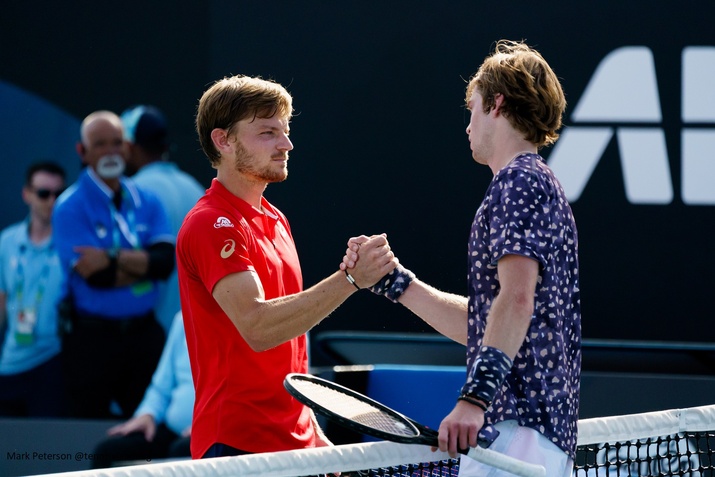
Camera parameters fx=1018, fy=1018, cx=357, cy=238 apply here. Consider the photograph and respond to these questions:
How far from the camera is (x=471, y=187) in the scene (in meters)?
5.01

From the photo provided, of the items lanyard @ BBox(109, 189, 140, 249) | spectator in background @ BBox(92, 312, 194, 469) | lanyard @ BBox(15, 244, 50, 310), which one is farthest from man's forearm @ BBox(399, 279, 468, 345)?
lanyard @ BBox(15, 244, 50, 310)

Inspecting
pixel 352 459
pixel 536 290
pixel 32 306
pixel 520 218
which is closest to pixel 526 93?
pixel 520 218

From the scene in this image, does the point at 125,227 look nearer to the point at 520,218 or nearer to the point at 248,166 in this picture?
the point at 248,166

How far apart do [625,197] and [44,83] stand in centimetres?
295

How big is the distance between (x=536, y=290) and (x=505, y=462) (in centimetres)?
34

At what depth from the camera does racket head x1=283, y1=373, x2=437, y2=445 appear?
1.92 metres

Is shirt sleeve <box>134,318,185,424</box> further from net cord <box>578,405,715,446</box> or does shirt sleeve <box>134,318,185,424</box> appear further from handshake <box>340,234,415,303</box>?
net cord <box>578,405,715,446</box>

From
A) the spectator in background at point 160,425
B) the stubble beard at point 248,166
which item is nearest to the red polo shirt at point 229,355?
the stubble beard at point 248,166

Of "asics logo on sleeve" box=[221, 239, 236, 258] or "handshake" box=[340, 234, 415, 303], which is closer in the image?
"asics logo on sleeve" box=[221, 239, 236, 258]

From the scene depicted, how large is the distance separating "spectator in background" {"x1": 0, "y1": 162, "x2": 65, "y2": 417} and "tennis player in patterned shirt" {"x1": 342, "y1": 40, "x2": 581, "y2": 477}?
11.3ft

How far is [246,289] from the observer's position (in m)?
2.37

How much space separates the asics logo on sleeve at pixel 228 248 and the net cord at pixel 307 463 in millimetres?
528

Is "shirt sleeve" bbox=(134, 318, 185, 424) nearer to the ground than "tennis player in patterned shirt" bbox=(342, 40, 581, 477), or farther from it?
nearer to the ground

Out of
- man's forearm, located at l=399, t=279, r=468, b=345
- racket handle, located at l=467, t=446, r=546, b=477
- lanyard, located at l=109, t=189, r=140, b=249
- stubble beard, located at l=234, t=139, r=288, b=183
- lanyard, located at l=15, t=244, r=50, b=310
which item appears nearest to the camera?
racket handle, located at l=467, t=446, r=546, b=477
